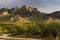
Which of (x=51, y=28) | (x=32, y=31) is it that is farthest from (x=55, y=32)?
(x=32, y=31)

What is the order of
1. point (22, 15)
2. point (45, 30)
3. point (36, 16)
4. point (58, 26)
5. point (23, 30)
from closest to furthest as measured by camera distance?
1. point (58, 26)
2. point (45, 30)
3. point (23, 30)
4. point (36, 16)
5. point (22, 15)

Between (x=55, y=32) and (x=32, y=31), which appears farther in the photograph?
(x=32, y=31)

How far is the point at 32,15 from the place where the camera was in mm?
186250

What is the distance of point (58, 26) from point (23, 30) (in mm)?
18430

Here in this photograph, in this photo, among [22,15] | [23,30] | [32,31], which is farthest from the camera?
[22,15]

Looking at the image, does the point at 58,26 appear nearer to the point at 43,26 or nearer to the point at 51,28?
the point at 51,28

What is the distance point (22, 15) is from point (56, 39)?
153 meters

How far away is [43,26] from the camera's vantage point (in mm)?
44781

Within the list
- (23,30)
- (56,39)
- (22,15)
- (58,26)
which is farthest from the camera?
(22,15)

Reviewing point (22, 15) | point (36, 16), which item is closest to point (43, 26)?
point (36, 16)

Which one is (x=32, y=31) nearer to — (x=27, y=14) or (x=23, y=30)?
(x=23, y=30)

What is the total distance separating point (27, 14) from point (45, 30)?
14756 cm

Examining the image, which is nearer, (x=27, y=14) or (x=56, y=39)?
(x=56, y=39)

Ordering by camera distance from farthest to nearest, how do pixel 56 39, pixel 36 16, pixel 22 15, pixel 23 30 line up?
1. pixel 22 15
2. pixel 36 16
3. pixel 23 30
4. pixel 56 39
